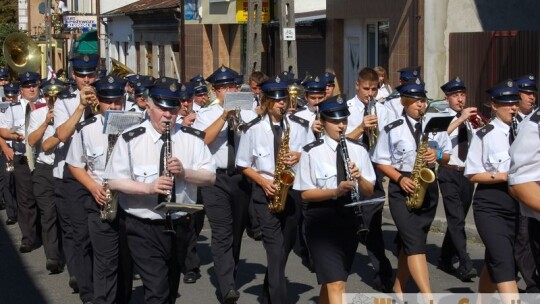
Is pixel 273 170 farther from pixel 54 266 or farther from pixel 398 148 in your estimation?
pixel 54 266

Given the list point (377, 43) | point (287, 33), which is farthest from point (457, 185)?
point (377, 43)

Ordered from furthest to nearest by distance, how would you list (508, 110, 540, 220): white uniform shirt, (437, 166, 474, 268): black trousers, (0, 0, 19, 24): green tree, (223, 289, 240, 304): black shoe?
(0, 0, 19, 24): green tree, (437, 166, 474, 268): black trousers, (223, 289, 240, 304): black shoe, (508, 110, 540, 220): white uniform shirt

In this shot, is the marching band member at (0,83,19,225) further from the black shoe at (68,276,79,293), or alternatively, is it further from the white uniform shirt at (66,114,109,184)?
the white uniform shirt at (66,114,109,184)

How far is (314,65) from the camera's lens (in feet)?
87.6

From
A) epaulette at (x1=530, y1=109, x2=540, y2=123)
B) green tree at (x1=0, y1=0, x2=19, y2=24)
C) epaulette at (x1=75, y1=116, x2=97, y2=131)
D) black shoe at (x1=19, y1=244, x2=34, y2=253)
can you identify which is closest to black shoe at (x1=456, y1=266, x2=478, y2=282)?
epaulette at (x1=75, y1=116, x2=97, y2=131)

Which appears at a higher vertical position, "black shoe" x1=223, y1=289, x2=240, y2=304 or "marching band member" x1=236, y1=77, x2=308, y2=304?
"marching band member" x1=236, y1=77, x2=308, y2=304

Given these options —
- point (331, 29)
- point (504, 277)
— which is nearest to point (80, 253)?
point (504, 277)

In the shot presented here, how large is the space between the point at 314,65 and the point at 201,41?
320 inches

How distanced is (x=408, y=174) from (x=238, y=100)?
158 centimetres

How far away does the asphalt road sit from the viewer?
10242 millimetres

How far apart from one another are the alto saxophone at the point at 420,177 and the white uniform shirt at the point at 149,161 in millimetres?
2082

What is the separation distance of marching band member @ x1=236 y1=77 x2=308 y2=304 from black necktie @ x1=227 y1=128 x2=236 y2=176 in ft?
1.64

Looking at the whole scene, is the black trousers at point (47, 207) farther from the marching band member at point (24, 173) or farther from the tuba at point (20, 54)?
the tuba at point (20, 54)

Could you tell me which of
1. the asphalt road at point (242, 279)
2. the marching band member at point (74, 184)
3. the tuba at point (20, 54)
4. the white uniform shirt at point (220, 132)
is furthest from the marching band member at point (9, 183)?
the tuba at point (20, 54)
